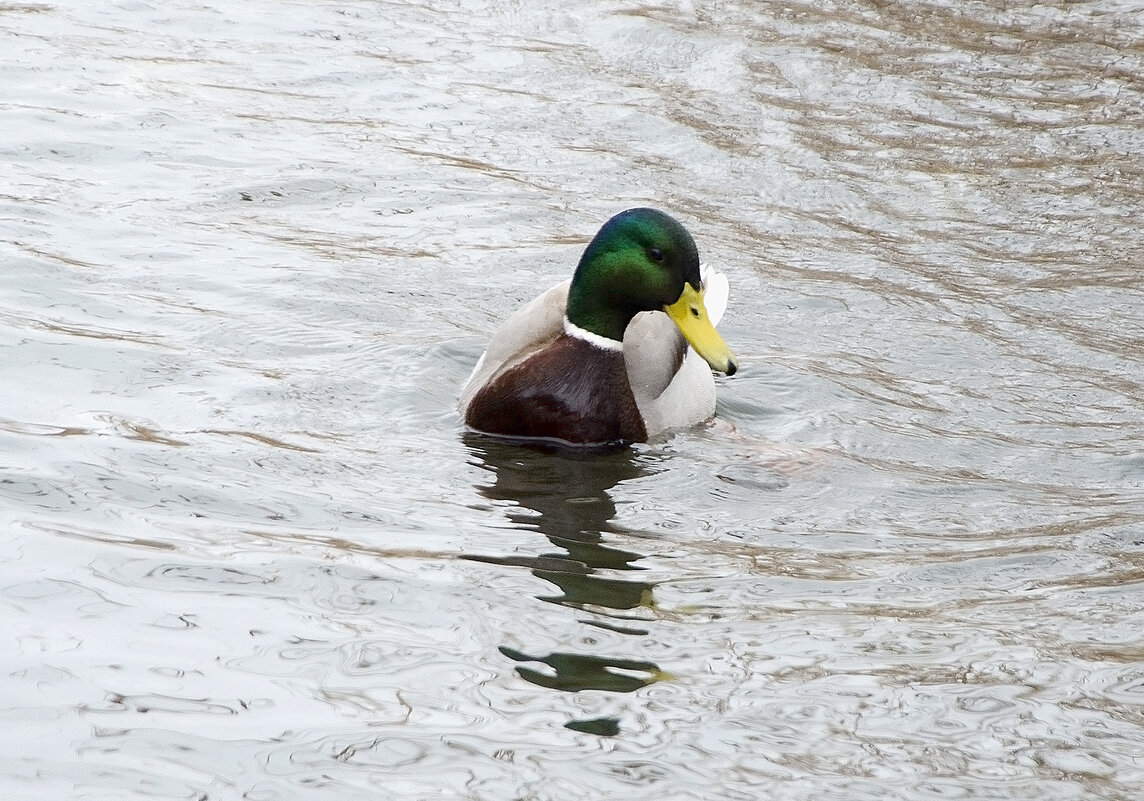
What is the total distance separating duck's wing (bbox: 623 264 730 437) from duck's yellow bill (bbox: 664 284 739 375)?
303 millimetres

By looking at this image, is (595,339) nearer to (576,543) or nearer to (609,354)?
(609,354)

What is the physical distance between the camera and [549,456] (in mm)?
6035

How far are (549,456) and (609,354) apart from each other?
0.52m

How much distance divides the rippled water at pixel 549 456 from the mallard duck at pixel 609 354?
16cm

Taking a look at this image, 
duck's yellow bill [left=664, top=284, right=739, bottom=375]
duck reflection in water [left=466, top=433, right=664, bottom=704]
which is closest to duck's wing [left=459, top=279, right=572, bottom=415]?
duck reflection in water [left=466, top=433, right=664, bottom=704]

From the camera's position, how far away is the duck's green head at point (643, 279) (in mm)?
6059

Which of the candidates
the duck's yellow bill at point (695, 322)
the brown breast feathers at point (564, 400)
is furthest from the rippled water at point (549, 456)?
the duck's yellow bill at point (695, 322)

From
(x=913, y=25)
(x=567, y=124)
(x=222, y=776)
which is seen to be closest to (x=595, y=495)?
(x=222, y=776)

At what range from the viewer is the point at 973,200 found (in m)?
9.21

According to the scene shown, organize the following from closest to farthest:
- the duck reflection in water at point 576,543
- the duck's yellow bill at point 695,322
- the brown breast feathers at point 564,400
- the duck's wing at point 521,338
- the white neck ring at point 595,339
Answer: the duck reflection in water at point 576,543
the duck's yellow bill at point 695,322
the brown breast feathers at point 564,400
the white neck ring at point 595,339
the duck's wing at point 521,338

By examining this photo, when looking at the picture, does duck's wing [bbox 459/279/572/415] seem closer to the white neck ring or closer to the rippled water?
the white neck ring

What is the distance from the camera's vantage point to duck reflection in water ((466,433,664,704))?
405 cm

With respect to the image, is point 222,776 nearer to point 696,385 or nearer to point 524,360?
point 524,360

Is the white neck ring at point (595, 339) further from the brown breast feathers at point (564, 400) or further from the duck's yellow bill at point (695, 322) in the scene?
the duck's yellow bill at point (695, 322)
